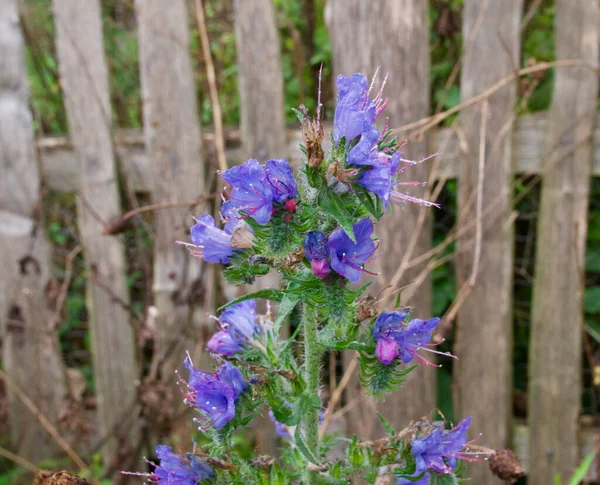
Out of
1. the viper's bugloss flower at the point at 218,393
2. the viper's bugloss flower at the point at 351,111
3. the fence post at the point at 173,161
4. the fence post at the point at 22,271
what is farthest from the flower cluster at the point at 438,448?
the fence post at the point at 22,271

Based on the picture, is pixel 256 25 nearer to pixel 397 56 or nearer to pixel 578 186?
pixel 397 56

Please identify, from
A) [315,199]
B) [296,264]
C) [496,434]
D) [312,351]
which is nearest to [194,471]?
[312,351]

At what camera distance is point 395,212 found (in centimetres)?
270

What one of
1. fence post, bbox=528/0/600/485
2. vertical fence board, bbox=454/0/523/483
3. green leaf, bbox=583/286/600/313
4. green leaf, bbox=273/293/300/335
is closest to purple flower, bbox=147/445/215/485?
green leaf, bbox=273/293/300/335

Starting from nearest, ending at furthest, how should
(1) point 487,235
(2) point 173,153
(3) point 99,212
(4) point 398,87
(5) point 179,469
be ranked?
(5) point 179,469 < (4) point 398,87 < (1) point 487,235 < (2) point 173,153 < (3) point 99,212

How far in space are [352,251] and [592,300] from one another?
7.58 feet

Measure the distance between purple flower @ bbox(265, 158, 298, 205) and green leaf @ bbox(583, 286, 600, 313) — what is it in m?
2.37

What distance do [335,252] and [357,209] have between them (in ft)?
0.34

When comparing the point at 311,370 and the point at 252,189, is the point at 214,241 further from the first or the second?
the point at 311,370

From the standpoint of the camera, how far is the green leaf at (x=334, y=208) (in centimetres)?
109

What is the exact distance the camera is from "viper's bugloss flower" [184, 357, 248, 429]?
4.07ft

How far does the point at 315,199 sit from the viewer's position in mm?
1189

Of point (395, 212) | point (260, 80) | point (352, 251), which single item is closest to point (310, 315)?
point (352, 251)

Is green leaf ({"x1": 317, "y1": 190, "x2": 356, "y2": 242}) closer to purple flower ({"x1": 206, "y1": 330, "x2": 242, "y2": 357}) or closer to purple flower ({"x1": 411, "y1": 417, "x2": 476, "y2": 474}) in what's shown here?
purple flower ({"x1": 206, "y1": 330, "x2": 242, "y2": 357})
